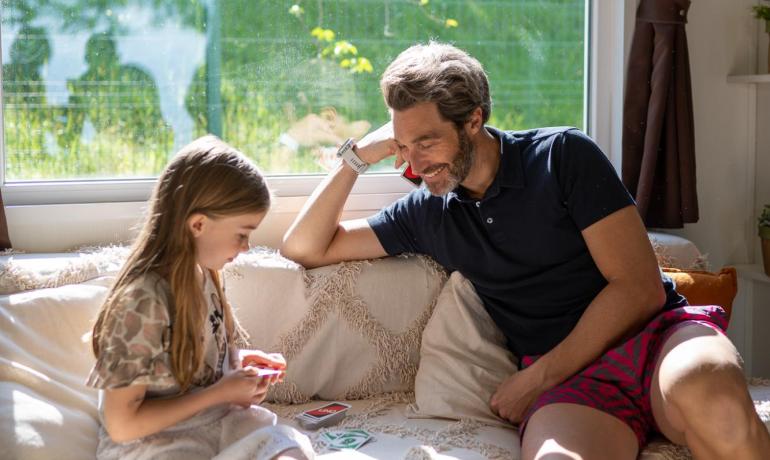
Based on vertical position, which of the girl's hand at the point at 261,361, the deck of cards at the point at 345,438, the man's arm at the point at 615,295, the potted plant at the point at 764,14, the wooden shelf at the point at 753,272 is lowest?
the deck of cards at the point at 345,438

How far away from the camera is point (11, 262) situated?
2.30 metres

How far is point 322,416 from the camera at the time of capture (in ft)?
7.37

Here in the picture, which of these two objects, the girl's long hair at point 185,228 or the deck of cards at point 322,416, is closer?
the girl's long hair at point 185,228

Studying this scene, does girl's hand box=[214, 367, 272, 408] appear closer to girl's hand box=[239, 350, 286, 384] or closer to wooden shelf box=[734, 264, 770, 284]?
girl's hand box=[239, 350, 286, 384]

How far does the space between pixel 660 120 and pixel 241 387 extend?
5.98ft

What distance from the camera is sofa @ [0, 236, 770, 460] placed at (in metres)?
2.12

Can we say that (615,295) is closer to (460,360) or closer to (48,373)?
(460,360)

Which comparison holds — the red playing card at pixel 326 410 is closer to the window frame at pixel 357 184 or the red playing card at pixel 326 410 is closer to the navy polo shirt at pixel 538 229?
the navy polo shirt at pixel 538 229

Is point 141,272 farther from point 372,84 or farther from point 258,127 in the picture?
point 372,84

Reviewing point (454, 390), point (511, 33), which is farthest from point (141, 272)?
point (511, 33)

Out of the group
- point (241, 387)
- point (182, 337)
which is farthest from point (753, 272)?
point (182, 337)

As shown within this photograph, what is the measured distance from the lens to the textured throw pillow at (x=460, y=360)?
2.31 metres

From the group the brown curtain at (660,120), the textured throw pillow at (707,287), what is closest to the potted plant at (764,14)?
the brown curtain at (660,120)

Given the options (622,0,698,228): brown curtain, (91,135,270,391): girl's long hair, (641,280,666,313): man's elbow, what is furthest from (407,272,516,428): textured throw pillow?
(622,0,698,228): brown curtain
